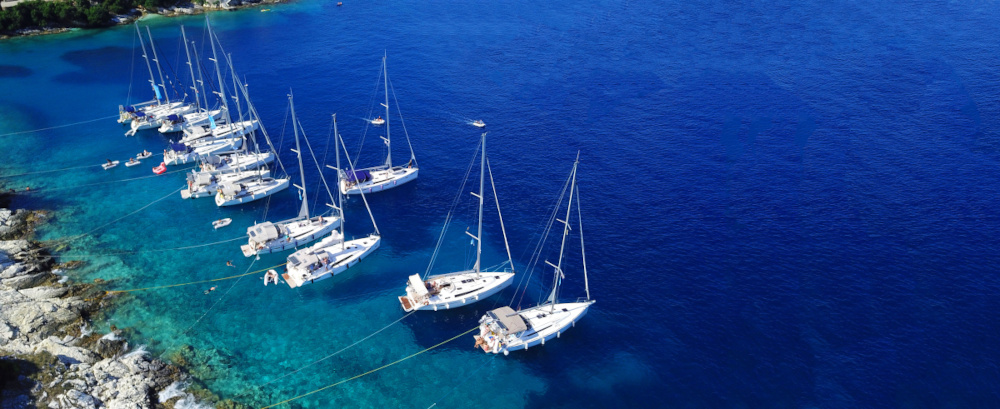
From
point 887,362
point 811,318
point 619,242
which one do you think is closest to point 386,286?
point 619,242

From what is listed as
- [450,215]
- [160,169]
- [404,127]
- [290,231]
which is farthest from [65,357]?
[404,127]

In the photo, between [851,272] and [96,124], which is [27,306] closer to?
[96,124]

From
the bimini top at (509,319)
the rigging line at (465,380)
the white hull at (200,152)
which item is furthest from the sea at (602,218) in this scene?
the bimini top at (509,319)

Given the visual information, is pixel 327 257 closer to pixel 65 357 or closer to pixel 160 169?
pixel 65 357

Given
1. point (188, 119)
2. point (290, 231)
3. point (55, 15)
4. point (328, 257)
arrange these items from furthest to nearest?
point (55, 15) → point (188, 119) → point (290, 231) → point (328, 257)

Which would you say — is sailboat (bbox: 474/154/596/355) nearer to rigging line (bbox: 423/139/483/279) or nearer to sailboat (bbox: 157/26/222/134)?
rigging line (bbox: 423/139/483/279)

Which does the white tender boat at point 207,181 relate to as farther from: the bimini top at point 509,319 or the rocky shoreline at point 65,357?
the bimini top at point 509,319
